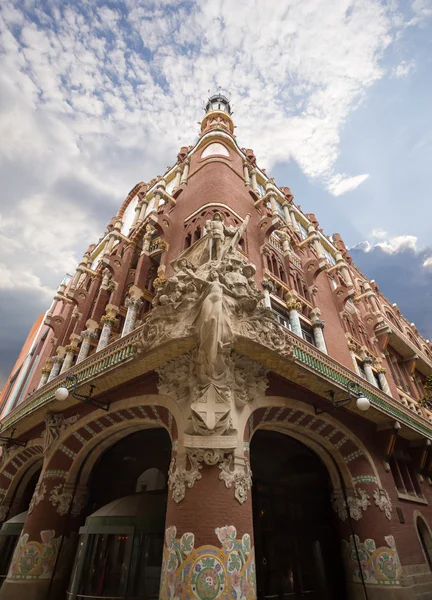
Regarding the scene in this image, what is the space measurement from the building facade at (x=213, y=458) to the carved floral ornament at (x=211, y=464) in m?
0.03

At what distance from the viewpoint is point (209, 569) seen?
6352 mm

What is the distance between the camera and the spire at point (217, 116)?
25.7 m

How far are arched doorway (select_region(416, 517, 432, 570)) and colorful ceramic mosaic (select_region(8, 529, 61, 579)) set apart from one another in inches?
537

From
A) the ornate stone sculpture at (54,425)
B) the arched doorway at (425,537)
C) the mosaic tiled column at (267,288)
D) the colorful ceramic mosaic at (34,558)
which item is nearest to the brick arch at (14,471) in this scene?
the ornate stone sculpture at (54,425)

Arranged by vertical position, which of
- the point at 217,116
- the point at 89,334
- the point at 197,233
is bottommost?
the point at 89,334

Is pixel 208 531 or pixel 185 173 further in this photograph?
pixel 185 173

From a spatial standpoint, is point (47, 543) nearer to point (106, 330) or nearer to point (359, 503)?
point (106, 330)

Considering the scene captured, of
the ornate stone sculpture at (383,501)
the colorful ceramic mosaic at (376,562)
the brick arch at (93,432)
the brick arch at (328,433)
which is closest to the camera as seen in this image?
the colorful ceramic mosaic at (376,562)

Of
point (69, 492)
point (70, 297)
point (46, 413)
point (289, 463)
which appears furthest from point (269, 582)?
point (70, 297)

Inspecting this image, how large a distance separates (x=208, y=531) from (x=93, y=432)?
638cm

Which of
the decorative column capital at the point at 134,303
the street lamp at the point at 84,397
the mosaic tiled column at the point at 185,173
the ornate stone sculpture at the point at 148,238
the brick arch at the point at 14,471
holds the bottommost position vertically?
the brick arch at the point at 14,471

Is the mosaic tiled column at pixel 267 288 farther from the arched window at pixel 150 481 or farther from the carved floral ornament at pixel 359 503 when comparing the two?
the arched window at pixel 150 481

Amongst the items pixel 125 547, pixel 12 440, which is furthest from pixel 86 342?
pixel 125 547

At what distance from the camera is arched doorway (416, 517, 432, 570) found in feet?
40.0
